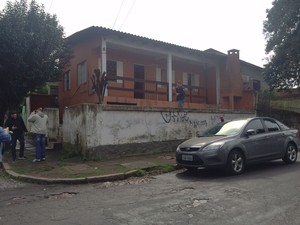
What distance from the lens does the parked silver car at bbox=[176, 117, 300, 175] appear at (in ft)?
27.1

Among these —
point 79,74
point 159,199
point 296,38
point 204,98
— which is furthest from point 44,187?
point 296,38

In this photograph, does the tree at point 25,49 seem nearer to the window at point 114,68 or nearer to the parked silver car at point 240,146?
the window at point 114,68

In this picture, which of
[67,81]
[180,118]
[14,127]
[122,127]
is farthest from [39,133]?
[67,81]

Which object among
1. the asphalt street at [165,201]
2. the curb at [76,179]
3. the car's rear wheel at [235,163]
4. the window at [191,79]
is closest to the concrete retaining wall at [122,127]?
the curb at [76,179]

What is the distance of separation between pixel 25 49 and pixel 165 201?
33.7 feet

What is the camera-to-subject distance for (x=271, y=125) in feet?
32.4

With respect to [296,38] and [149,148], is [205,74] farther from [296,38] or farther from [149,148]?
[149,148]

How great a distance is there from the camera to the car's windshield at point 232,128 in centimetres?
900

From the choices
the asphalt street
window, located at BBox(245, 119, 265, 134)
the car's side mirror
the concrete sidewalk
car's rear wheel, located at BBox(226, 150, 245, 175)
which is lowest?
the asphalt street

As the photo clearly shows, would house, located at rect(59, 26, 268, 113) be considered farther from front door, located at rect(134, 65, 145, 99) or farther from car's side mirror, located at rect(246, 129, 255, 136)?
car's side mirror, located at rect(246, 129, 255, 136)

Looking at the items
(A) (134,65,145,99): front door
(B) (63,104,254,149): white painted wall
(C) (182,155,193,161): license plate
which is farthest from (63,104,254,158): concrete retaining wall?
(A) (134,65,145,99): front door

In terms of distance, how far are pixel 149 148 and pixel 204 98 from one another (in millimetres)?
10135

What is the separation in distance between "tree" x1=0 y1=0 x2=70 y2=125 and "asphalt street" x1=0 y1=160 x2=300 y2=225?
6.47 m

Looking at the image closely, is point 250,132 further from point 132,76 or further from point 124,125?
point 132,76
